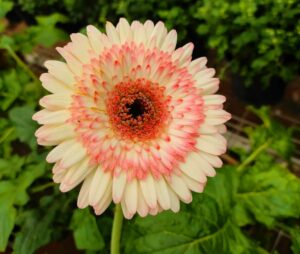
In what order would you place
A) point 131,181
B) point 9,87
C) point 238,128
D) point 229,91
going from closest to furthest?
point 131,181 < point 9,87 < point 238,128 < point 229,91

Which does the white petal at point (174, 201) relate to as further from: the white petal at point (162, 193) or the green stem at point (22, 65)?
the green stem at point (22, 65)

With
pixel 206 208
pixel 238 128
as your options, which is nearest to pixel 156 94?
pixel 206 208

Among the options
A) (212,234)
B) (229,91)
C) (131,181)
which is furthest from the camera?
(229,91)

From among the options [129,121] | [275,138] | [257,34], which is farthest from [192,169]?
[257,34]

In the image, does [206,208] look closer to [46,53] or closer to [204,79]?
[204,79]

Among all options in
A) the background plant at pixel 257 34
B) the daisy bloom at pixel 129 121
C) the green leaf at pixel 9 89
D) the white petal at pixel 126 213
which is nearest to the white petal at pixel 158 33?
the daisy bloom at pixel 129 121

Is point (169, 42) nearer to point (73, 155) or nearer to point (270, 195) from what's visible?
point (73, 155)

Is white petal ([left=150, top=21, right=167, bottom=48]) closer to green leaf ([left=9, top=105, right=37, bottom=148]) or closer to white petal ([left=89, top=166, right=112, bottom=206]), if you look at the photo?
white petal ([left=89, top=166, right=112, bottom=206])
